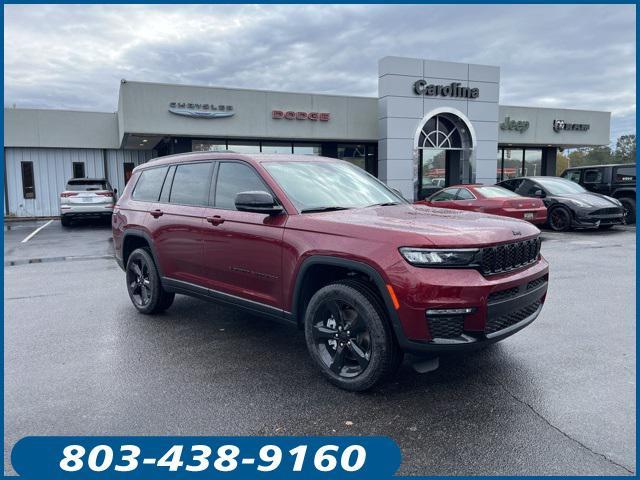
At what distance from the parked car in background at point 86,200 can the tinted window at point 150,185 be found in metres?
11.4

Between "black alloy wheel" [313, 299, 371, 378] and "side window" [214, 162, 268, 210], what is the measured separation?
4.36ft

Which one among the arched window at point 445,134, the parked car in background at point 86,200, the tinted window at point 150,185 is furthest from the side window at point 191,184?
the arched window at point 445,134

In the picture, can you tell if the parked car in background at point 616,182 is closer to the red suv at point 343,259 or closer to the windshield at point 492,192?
the windshield at point 492,192

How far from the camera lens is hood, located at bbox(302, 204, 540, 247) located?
11.1 ft

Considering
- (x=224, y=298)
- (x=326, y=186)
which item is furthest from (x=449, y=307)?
(x=224, y=298)

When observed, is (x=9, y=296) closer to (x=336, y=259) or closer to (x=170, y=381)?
(x=170, y=381)

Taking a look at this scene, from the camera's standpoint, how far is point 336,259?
12.2ft

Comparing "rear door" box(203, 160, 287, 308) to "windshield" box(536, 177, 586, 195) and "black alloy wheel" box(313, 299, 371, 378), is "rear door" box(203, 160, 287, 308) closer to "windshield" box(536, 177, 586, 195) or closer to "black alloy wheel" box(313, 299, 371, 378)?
"black alloy wheel" box(313, 299, 371, 378)

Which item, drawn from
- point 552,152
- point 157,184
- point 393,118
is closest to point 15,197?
point 393,118

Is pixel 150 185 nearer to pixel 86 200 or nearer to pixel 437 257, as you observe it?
pixel 437 257

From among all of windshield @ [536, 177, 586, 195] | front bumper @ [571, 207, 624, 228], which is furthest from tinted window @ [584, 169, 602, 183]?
front bumper @ [571, 207, 624, 228]

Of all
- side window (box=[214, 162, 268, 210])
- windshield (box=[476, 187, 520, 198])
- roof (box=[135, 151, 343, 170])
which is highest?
roof (box=[135, 151, 343, 170])

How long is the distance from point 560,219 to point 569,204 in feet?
1.73

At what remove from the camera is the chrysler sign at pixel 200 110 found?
16.8m
